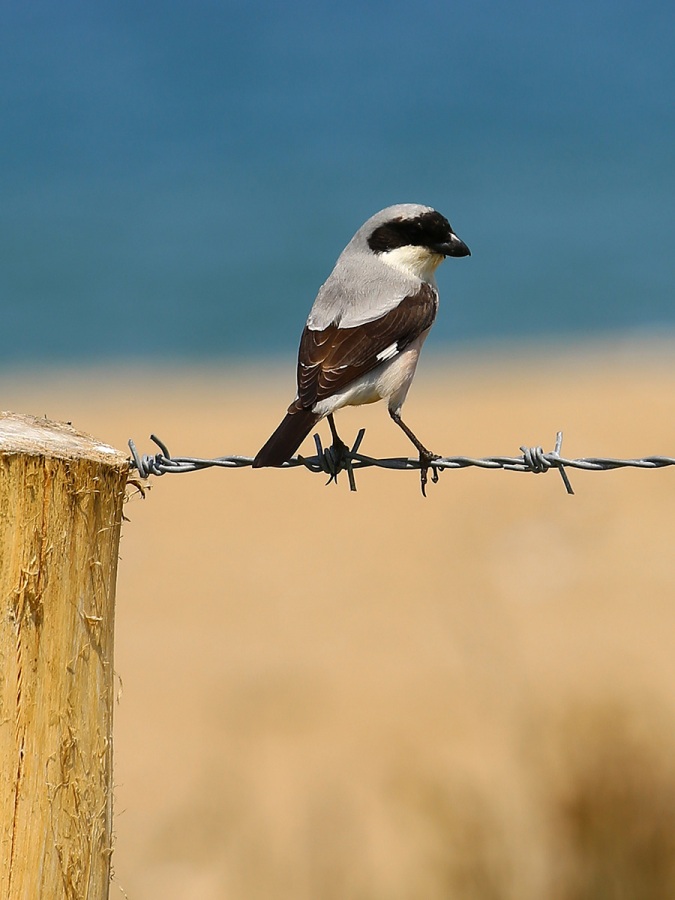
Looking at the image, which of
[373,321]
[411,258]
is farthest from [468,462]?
[411,258]

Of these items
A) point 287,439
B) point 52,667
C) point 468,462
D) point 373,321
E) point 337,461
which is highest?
point 373,321

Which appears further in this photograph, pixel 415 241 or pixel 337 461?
pixel 415 241

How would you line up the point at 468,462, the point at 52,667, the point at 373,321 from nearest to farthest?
the point at 52,667 → the point at 468,462 → the point at 373,321

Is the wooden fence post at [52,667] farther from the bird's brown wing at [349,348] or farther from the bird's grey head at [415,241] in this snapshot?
the bird's grey head at [415,241]

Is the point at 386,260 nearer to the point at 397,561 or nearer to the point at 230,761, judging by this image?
the point at 230,761

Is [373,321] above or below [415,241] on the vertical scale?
below

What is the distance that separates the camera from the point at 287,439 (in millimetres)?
4211

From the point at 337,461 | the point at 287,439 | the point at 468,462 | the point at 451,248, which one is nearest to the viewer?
the point at 468,462

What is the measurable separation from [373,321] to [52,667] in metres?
2.87

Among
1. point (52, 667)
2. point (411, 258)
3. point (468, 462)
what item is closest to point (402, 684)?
point (411, 258)

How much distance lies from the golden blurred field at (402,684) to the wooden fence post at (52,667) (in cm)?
105

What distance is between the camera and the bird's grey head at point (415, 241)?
542 centimetres

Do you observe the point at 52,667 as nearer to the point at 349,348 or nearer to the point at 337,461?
the point at 337,461

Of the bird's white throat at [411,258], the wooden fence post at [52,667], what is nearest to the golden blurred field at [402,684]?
the wooden fence post at [52,667]
